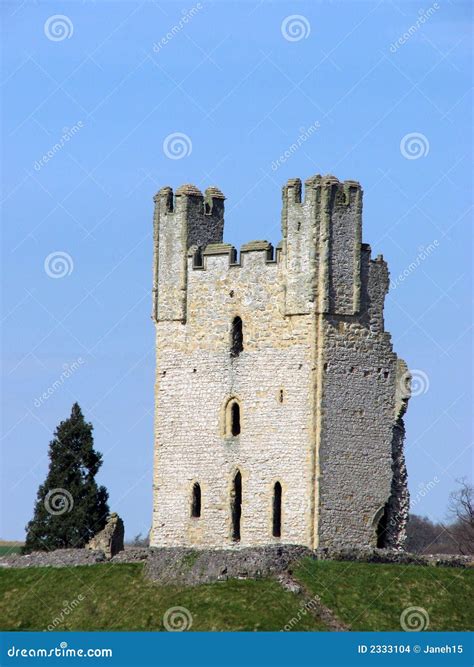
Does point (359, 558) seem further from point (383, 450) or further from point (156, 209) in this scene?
point (156, 209)

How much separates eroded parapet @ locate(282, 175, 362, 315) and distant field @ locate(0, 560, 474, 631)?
7498mm

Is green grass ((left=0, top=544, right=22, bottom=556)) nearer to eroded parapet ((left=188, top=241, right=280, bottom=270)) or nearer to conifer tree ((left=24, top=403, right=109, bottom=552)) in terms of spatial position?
conifer tree ((left=24, top=403, right=109, bottom=552))

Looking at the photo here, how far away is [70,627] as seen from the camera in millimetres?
61156

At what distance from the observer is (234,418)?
6581cm

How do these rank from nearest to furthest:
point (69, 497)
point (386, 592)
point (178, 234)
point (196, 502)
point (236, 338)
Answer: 1. point (386, 592)
2. point (236, 338)
3. point (196, 502)
4. point (178, 234)
5. point (69, 497)

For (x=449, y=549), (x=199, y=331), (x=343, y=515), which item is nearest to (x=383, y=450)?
(x=343, y=515)

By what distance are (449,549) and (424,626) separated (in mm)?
50181

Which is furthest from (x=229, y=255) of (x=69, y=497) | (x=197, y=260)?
(x=69, y=497)

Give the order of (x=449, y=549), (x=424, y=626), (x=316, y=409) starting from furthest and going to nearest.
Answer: (x=449, y=549) < (x=316, y=409) < (x=424, y=626)

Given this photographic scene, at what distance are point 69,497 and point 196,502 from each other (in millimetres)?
9563

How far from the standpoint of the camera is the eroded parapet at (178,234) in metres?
67.6

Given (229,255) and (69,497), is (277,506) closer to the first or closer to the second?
(229,255)

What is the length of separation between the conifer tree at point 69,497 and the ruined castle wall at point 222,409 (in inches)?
329

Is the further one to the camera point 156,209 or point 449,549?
point 449,549
